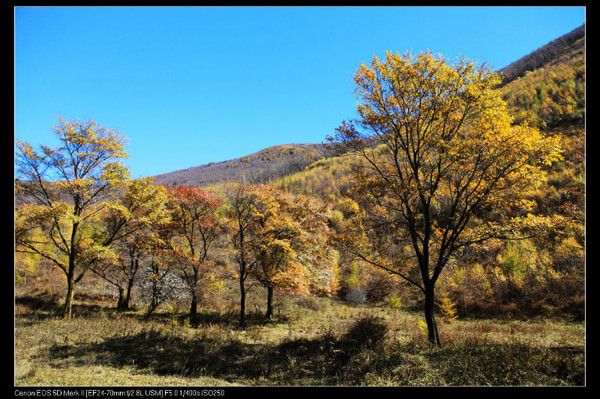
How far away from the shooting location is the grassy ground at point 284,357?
8.26 m

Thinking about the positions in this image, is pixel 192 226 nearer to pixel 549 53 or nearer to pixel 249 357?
pixel 249 357

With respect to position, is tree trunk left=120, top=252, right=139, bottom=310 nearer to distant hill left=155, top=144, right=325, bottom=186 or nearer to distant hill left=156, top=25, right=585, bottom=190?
distant hill left=156, top=25, right=585, bottom=190

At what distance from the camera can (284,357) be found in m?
12.1

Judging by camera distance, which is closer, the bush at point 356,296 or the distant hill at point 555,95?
the bush at point 356,296

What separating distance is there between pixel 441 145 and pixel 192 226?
18.2 metres

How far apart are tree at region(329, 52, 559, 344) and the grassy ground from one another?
94.8 inches

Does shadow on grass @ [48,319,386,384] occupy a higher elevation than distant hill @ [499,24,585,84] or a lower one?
lower

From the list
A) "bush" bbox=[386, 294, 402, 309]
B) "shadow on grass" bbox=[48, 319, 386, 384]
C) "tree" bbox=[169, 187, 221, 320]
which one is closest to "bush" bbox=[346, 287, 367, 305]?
"bush" bbox=[386, 294, 402, 309]

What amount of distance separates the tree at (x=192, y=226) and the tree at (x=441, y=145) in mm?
13348

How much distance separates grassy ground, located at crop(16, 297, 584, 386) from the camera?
826 cm

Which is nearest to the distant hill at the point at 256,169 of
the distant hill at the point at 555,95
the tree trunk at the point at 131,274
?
the distant hill at the point at 555,95
